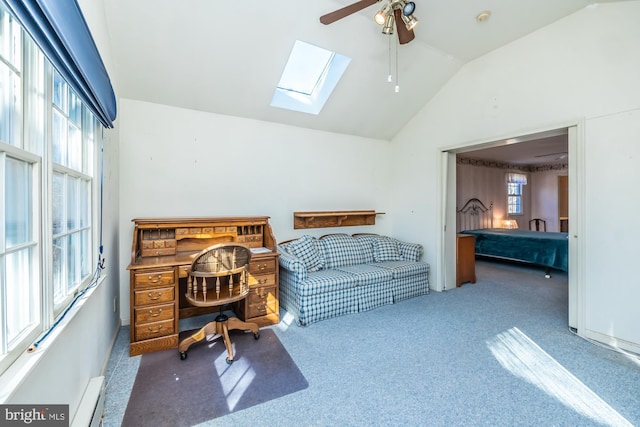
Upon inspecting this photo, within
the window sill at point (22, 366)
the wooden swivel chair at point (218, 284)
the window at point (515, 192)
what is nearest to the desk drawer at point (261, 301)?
the wooden swivel chair at point (218, 284)

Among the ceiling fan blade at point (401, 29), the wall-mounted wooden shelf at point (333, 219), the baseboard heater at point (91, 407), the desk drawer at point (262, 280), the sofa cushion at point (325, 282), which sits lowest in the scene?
the baseboard heater at point (91, 407)

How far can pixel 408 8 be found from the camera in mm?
1898

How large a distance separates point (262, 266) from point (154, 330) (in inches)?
42.5

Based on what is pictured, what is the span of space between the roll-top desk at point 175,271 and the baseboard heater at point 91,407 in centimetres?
67

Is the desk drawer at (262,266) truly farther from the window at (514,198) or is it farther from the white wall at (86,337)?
the window at (514,198)

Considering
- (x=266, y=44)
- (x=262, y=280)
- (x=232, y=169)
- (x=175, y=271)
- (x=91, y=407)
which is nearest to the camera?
(x=91, y=407)

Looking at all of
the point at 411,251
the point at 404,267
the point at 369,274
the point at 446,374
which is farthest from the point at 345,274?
the point at 446,374

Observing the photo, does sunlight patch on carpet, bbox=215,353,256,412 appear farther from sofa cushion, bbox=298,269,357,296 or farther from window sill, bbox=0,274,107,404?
window sill, bbox=0,274,107,404

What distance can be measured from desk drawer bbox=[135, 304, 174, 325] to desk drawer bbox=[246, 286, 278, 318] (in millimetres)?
729

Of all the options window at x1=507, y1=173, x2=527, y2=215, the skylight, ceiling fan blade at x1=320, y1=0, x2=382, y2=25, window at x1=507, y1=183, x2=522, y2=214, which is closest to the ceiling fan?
ceiling fan blade at x1=320, y1=0, x2=382, y2=25

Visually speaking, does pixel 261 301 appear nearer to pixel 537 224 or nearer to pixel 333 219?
pixel 333 219

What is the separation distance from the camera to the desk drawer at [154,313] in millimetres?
2285

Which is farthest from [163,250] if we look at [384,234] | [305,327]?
[384,234]

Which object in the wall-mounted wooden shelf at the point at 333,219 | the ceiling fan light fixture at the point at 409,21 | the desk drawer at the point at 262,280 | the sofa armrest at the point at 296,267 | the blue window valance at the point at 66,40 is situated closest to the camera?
the blue window valance at the point at 66,40
